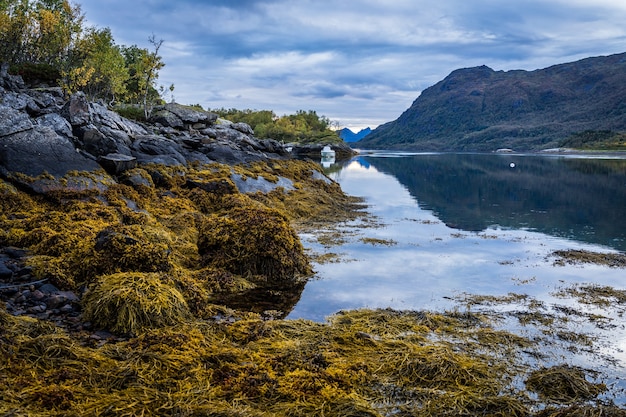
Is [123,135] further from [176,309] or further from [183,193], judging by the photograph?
[176,309]

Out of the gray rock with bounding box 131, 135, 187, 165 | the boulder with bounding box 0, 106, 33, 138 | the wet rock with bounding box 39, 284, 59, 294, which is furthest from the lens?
the gray rock with bounding box 131, 135, 187, 165

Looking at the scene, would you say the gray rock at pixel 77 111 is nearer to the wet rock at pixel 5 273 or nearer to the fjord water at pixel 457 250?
the fjord water at pixel 457 250

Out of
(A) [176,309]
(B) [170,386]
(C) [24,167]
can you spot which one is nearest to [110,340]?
(A) [176,309]

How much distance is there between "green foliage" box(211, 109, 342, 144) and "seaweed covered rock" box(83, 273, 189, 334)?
115 meters

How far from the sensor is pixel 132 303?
7598 millimetres

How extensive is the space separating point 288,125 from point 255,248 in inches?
5014

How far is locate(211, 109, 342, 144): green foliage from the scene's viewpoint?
12712 centimetres

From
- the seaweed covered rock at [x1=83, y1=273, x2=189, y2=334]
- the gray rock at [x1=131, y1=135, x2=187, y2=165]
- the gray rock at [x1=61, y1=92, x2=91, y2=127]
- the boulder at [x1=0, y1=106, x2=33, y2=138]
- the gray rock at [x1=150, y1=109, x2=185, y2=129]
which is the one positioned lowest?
the seaweed covered rock at [x1=83, y1=273, x2=189, y2=334]

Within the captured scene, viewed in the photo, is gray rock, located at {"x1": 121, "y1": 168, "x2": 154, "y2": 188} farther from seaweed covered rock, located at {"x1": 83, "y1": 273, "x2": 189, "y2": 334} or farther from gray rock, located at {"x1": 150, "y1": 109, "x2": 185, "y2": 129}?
gray rock, located at {"x1": 150, "y1": 109, "x2": 185, "y2": 129}

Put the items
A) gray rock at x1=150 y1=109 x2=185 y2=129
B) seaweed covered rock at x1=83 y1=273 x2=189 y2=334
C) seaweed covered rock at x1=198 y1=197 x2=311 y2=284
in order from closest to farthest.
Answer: seaweed covered rock at x1=83 y1=273 x2=189 y2=334
seaweed covered rock at x1=198 y1=197 x2=311 y2=284
gray rock at x1=150 y1=109 x2=185 y2=129

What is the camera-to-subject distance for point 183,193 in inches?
787

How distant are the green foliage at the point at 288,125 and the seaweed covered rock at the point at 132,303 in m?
115

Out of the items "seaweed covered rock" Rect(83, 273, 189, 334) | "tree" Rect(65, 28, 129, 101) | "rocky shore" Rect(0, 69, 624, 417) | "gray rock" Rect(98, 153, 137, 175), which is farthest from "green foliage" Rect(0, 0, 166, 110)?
"seaweed covered rock" Rect(83, 273, 189, 334)

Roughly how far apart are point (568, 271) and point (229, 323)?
9.55m
